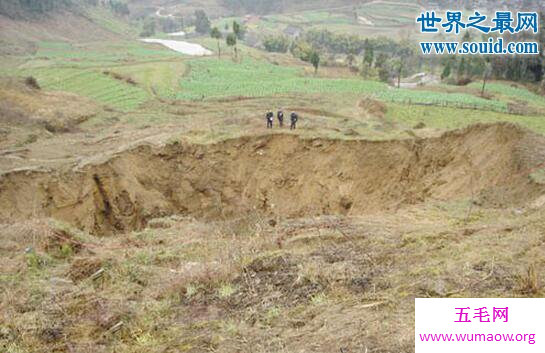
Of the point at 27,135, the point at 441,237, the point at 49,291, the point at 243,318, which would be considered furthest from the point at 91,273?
the point at 27,135

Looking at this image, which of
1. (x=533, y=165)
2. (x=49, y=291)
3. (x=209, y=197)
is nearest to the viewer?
(x=49, y=291)

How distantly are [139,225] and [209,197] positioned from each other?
3.26 meters

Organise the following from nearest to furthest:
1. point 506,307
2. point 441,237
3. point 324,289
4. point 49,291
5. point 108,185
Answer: point 506,307 < point 324,289 < point 49,291 < point 441,237 < point 108,185

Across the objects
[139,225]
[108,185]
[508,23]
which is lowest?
[139,225]

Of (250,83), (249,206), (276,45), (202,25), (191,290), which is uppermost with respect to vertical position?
(202,25)

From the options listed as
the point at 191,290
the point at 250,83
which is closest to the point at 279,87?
the point at 250,83

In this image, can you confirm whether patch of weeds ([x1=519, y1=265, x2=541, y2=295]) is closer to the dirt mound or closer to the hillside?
the dirt mound

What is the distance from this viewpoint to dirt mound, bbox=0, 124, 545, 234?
2078cm

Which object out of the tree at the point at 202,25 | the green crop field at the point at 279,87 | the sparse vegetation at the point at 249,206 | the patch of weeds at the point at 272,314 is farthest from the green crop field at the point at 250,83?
the tree at the point at 202,25

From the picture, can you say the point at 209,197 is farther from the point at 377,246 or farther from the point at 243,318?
the point at 243,318

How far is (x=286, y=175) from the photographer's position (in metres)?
23.3

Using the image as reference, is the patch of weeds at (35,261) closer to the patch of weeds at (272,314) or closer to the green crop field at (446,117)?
the patch of weeds at (272,314)

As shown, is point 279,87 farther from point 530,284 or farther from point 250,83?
point 530,284

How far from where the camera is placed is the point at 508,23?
23.4m
